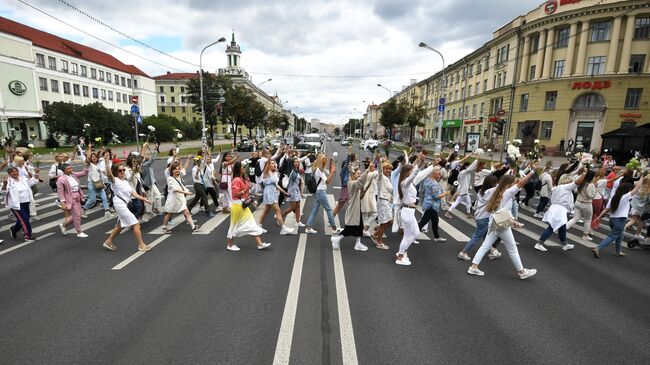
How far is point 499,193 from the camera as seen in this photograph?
17.1ft

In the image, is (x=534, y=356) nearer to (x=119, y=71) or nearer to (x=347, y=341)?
(x=347, y=341)

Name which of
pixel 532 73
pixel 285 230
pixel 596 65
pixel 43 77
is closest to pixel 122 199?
pixel 285 230

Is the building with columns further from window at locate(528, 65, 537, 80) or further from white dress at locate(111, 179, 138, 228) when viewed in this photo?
white dress at locate(111, 179, 138, 228)

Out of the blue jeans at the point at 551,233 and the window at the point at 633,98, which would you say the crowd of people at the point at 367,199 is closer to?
the blue jeans at the point at 551,233

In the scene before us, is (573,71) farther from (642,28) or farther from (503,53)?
(503,53)

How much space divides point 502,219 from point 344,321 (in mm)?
2949

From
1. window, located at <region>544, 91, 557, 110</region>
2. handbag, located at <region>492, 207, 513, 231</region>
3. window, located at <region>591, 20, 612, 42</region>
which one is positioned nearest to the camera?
handbag, located at <region>492, 207, 513, 231</region>

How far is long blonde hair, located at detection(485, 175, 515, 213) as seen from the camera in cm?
512

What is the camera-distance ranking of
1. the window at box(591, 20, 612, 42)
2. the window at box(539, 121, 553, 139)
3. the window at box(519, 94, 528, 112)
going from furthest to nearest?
the window at box(519, 94, 528, 112) < the window at box(539, 121, 553, 139) < the window at box(591, 20, 612, 42)

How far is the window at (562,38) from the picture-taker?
3212cm

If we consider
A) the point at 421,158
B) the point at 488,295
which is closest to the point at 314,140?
the point at 421,158

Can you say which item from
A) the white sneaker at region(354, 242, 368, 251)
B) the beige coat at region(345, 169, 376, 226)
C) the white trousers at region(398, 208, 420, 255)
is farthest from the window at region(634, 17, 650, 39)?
the white sneaker at region(354, 242, 368, 251)

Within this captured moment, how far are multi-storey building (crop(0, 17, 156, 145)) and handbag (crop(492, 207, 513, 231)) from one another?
1522 inches

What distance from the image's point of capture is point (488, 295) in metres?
4.62
